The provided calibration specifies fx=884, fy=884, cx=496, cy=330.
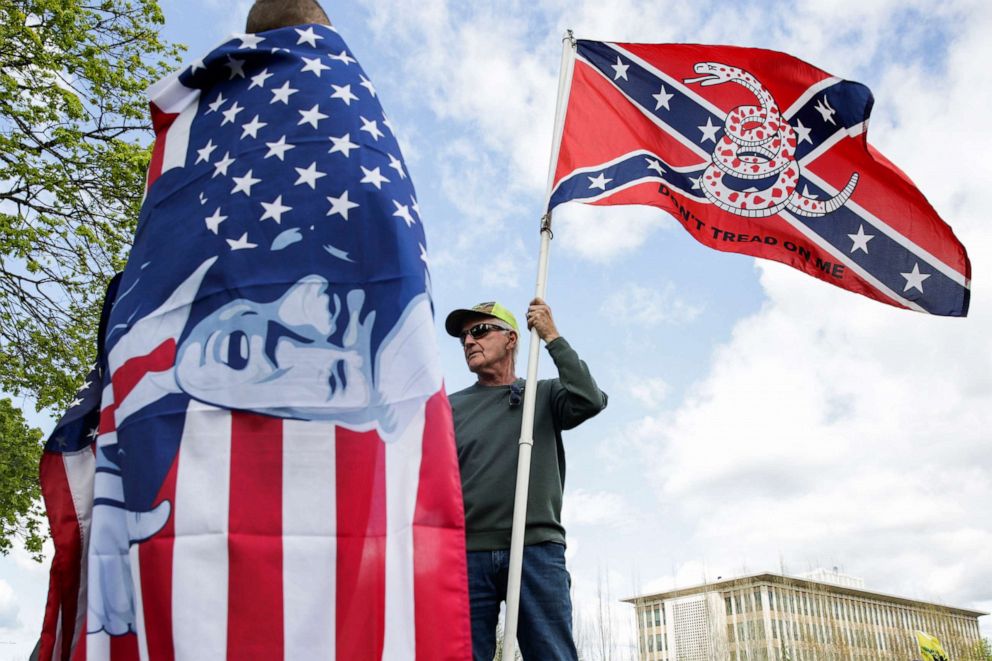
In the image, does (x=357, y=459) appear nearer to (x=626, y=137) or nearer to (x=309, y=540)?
(x=309, y=540)

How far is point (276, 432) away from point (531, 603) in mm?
1590

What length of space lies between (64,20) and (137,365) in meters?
9.99

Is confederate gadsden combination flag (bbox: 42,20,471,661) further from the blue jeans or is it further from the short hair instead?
the blue jeans

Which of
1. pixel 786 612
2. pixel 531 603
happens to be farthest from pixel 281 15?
pixel 786 612

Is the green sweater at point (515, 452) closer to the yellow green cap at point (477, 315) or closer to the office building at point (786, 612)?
the yellow green cap at point (477, 315)

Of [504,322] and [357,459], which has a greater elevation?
[504,322]

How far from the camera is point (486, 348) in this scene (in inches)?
146

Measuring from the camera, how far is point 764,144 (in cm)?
443

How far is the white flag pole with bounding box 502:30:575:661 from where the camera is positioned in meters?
2.68

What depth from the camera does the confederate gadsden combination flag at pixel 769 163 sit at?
427 cm

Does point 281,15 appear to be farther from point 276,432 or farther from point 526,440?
point 526,440

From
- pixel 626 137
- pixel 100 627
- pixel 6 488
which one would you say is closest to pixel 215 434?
pixel 100 627

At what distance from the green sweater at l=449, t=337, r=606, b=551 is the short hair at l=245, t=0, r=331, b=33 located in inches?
58.7

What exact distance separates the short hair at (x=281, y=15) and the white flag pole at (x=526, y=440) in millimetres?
1363
